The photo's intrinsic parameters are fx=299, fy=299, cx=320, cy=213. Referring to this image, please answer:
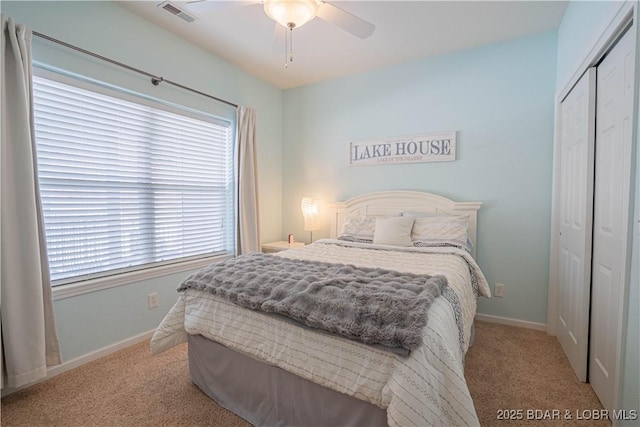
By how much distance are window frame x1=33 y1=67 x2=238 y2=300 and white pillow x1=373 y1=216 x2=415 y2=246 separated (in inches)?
61.0

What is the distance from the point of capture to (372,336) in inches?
44.5

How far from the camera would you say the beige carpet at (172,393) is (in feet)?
5.23

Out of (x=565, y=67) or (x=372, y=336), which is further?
(x=565, y=67)

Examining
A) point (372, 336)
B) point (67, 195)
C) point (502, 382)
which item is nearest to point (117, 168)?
point (67, 195)

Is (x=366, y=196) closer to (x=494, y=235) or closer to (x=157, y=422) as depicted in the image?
(x=494, y=235)

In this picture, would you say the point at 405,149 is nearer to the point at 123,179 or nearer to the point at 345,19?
the point at 345,19

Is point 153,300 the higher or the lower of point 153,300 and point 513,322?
the higher

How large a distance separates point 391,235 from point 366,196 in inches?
30.2

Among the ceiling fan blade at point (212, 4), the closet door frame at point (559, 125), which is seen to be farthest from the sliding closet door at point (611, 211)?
the ceiling fan blade at point (212, 4)

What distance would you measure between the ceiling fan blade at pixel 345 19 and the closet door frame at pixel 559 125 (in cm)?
115

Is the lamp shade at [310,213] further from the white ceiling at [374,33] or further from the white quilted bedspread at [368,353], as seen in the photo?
the white quilted bedspread at [368,353]

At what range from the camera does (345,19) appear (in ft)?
5.76

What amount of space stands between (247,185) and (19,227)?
1880 millimetres

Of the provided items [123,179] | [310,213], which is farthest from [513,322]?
[123,179]
